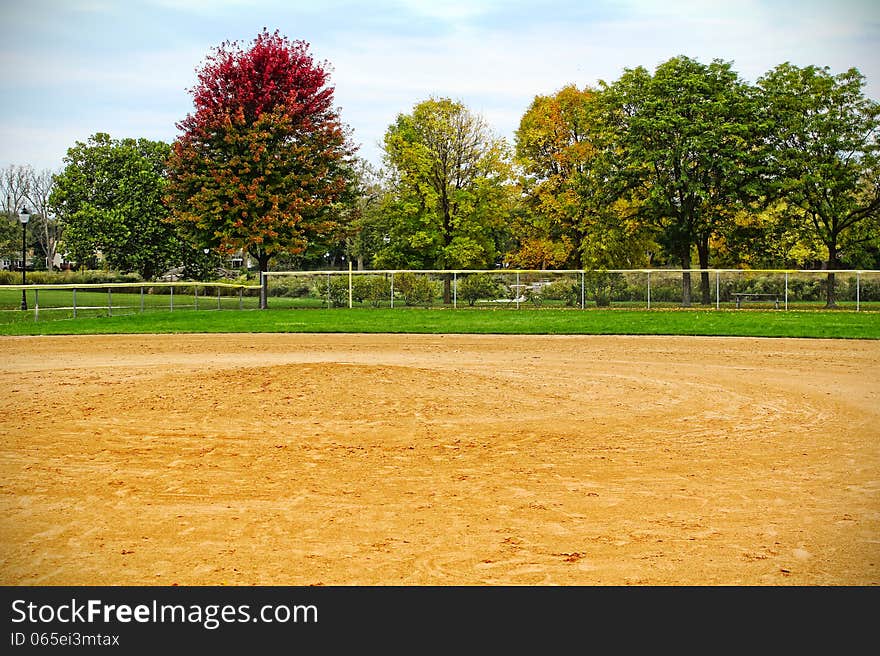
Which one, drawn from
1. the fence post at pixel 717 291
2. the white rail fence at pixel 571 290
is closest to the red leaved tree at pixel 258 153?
the white rail fence at pixel 571 290

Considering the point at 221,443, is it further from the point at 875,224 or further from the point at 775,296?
the point at 875,224

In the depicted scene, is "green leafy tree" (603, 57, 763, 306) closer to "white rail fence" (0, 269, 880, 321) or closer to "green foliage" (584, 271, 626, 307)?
"white rail fence" (0, 269, 880, 321)

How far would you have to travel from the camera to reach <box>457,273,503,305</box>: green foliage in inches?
1368

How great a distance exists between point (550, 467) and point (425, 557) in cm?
280

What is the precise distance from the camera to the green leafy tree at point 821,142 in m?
36.1

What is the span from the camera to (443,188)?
42.7 m

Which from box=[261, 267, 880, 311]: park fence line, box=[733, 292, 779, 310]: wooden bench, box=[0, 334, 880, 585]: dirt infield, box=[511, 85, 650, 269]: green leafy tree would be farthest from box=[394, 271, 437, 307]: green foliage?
box=[0, 334, 880, 585]: dirt infield

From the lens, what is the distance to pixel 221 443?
28.5ft

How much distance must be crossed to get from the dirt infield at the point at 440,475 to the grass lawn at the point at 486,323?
8.48 metres

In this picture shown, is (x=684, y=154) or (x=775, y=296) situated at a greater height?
(x=684, y=154)

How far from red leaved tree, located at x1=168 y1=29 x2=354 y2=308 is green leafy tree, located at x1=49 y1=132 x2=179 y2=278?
51.6 ft

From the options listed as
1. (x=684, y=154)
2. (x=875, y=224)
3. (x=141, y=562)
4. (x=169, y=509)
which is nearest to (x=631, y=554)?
(x=141, y=562)

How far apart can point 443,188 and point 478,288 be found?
32.5 ft

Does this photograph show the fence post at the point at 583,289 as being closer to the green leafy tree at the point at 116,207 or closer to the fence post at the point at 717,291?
the fence post at the point at 717,291
